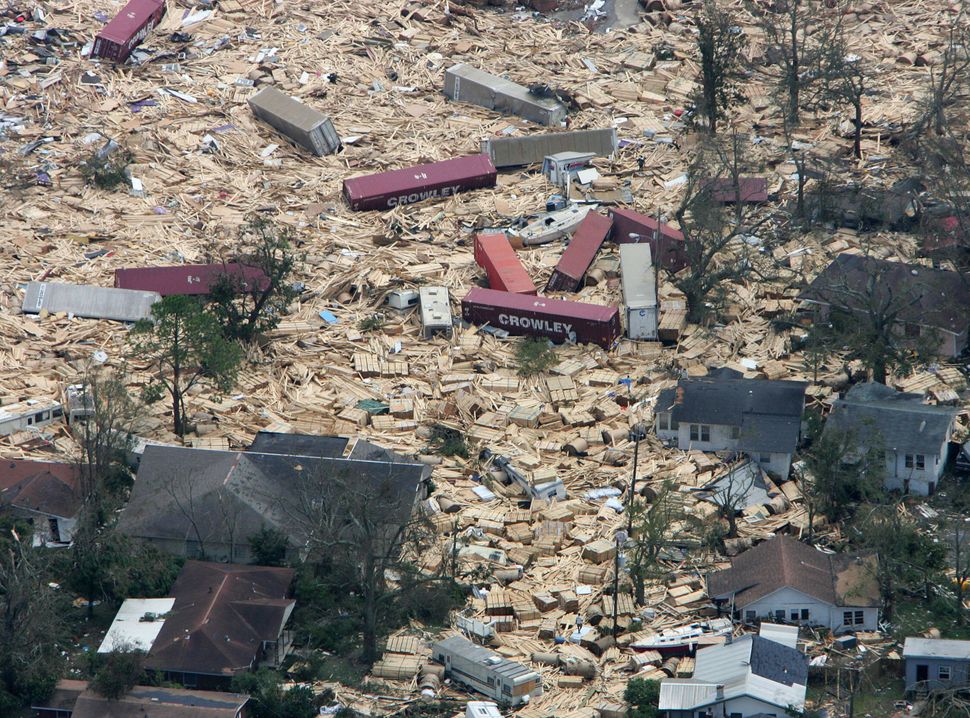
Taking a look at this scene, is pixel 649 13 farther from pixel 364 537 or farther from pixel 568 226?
Answer: pixel 364 537

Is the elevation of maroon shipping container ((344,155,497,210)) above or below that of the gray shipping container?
below

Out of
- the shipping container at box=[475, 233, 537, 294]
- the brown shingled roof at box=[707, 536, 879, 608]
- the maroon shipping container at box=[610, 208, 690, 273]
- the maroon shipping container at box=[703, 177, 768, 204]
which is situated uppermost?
the maroon shipping container at box=[703, 177, 768, 204]

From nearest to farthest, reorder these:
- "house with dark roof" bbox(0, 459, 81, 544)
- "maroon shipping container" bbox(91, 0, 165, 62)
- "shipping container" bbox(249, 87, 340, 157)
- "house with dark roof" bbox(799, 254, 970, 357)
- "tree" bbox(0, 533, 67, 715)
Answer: "tree" bbox(0, 533, 67, 715) < "house with dark roof" bbox(0, 459, 81, 544) < "house with dark roof" bbox(799, 254, 970, 357) < "shipping container" bbox(249, 87, 340, 157) < "maroon shipping container" bbox(91, 0, 165, 62)

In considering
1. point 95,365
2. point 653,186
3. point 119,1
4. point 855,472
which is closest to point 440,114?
point 653,186

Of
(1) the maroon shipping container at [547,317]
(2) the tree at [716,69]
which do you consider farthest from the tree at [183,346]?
(2) the tree at [716,69]

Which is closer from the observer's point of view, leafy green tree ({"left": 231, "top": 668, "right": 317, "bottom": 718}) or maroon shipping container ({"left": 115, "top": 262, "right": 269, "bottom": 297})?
leafy green tree ({"left": 231, "top": 668, "right": 317, "bottom": 718})

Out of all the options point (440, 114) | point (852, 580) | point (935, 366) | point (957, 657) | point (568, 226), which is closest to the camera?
point (957, 657)

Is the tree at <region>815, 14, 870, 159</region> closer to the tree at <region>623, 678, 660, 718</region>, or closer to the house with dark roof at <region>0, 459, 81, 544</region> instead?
the tree at <region>623, 678, 660, 718</region>

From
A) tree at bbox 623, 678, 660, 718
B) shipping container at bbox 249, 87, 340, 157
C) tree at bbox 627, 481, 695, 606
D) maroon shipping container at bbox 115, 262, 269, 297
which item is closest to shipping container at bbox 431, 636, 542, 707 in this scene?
tree at bbox 623, 678, 660, 718
